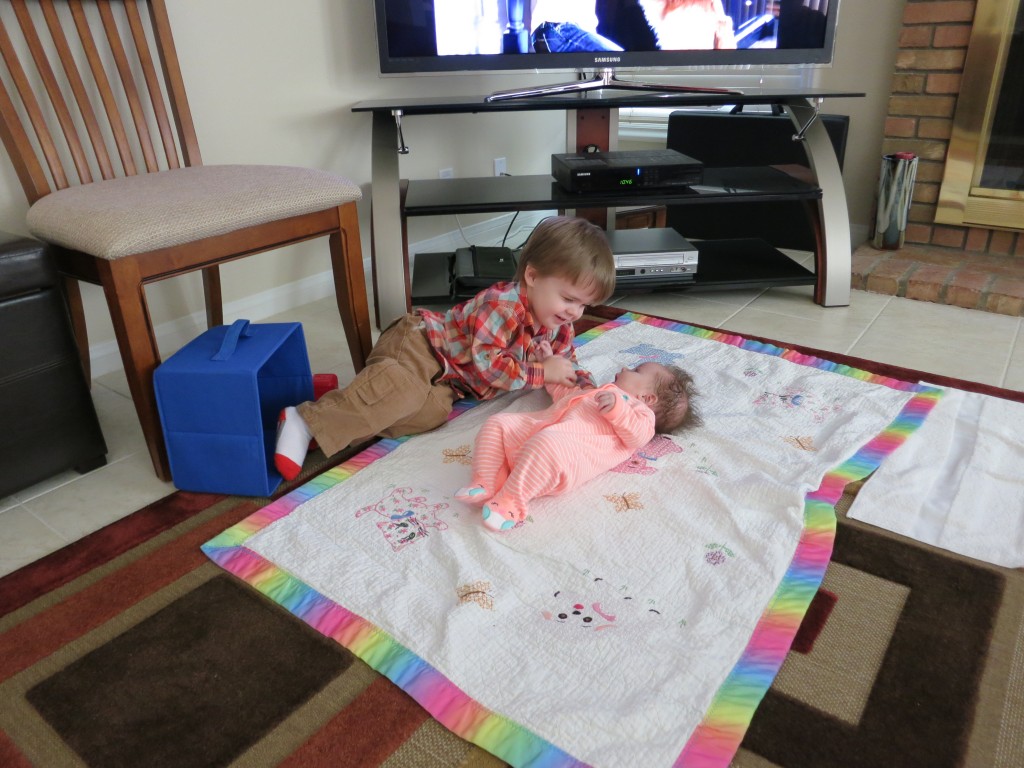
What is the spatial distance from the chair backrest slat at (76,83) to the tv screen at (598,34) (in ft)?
2.66

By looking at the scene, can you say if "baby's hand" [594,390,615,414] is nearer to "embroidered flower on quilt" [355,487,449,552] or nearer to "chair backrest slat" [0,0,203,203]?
"embroidered flower on quilt" [355,487,449,552]

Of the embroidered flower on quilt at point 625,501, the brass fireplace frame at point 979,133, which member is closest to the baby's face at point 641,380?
the embroidered flower on quilt at point 625,501

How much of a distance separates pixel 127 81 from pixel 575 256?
1.11 meters

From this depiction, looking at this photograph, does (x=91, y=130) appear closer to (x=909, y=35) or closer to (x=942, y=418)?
(x=942, y=418)

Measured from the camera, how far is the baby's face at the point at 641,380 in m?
1.43

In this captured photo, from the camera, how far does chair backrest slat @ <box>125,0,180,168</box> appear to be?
166 centimetres

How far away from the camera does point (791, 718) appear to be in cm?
88

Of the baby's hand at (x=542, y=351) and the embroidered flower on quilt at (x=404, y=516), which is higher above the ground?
the baby's hand at (x=542, y=351)

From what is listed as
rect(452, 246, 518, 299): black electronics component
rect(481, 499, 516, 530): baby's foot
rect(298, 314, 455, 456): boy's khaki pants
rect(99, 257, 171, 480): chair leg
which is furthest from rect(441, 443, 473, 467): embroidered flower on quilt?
Answer: rect(452, 246, 518, 299): black electronics component

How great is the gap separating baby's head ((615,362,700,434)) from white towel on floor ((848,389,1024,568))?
35cm

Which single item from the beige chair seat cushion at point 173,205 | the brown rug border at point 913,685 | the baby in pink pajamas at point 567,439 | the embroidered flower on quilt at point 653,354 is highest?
the beige chair seat cushion at point 173,205

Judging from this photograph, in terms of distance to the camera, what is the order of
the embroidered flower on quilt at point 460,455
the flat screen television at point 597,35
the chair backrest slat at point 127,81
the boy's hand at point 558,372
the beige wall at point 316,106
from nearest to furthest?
1. the embroidered flower on quilt at point 460,455
2. the boy's hand at point 558,372
3. the chair backrest slat at point 127,81
4. the beige wall at point 316,106
5. the flat screen television at point 597,35

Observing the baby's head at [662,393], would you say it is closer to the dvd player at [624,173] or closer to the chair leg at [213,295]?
the dvd player at [624,173]

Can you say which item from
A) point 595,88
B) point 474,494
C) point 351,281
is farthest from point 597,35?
point 474,494
